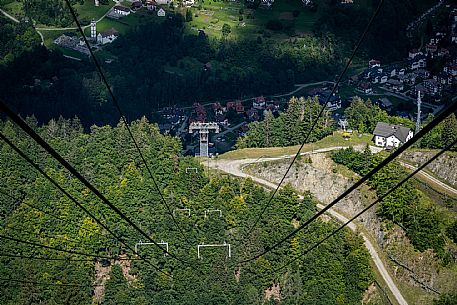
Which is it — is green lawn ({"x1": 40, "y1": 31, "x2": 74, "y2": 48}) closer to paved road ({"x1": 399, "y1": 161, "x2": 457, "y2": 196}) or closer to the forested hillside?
the forested hillside

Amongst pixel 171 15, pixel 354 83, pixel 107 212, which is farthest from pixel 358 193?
pixel 171 15

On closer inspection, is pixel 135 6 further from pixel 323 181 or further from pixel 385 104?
pixel 323 181

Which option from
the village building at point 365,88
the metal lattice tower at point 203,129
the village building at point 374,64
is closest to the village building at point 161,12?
the village building at point 374,64

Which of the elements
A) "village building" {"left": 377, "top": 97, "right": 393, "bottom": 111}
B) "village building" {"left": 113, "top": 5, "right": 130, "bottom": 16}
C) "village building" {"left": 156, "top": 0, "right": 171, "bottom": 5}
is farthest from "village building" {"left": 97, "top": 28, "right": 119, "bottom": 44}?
"village building" {"left": 377, "top": 97, "right": 393, "bottom": 111}

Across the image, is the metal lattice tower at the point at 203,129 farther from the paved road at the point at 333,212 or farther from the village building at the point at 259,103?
the paved road at the point at 333,212

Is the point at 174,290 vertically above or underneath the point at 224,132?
above

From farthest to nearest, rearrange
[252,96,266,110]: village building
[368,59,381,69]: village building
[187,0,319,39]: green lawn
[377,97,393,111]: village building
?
[187,0,319,39]: green lawn → [368,59,381,69]: village building → [252,96,266,110]: village building → [377,97,393,111]: village building

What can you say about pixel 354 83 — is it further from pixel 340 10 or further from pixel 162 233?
pixel 162 233
